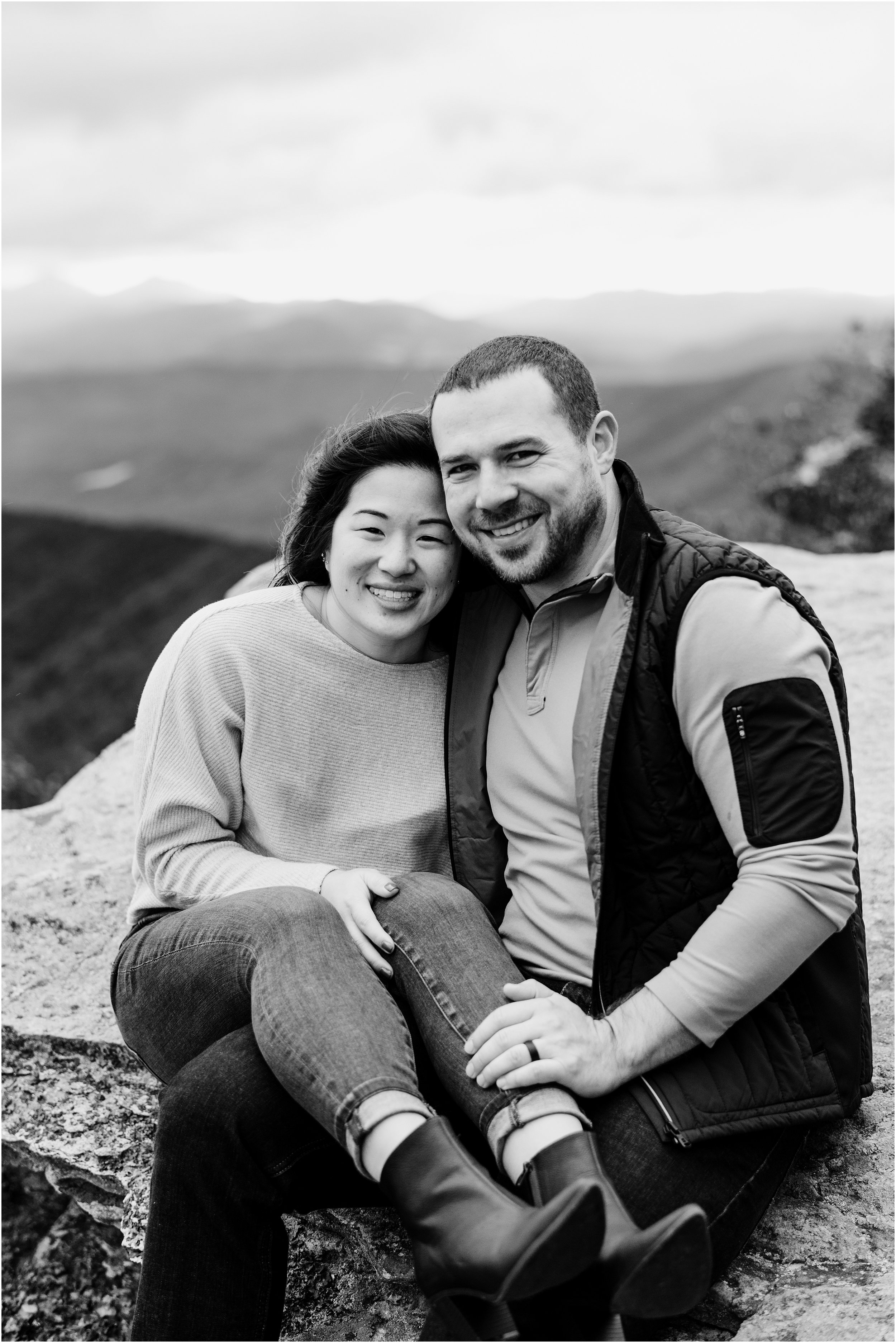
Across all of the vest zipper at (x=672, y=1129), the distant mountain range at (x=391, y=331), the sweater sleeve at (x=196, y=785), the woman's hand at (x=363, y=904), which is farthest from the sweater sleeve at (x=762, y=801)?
the distant mountain range at (x=391, y=331)

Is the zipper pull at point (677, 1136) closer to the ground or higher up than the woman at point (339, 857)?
closer to the ground

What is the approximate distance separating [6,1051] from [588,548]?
1.80 meters

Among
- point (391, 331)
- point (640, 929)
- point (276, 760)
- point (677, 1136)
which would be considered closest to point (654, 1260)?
point (677, 1136)

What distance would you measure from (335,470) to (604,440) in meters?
0.53

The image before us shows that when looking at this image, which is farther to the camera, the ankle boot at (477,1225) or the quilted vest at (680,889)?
the quilted vest at (680,889)

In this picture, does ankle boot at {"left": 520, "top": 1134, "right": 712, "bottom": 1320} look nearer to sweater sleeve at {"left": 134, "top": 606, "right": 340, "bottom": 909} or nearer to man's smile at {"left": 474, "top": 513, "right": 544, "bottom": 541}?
sweater sleeve at {"left": 134, "top": 606, "right": 340, "bottom": 909}

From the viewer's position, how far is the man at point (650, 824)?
1936mm

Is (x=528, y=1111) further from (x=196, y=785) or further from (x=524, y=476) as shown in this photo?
(x=524, y=476)

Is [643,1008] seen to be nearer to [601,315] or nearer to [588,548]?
[588,548]

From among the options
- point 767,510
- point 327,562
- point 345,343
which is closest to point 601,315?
point 767,510

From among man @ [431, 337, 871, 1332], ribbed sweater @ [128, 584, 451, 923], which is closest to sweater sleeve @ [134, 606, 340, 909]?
ribbed sweater @ [128, 584, 451, 923]

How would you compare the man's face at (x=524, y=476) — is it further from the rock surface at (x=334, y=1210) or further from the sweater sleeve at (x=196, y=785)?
the rock surface at (x=334, y=1210)

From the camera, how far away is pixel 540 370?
2.25 meters

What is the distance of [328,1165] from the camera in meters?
2.03
